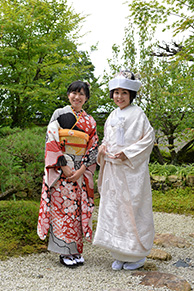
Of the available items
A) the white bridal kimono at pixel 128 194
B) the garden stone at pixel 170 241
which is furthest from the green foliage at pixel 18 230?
the garden stone at pixel 170 241

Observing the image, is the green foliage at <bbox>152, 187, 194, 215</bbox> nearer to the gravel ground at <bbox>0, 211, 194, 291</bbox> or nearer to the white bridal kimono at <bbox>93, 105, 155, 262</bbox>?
the gravel ground at <bbox>0, 211, 194, 291</bbox>

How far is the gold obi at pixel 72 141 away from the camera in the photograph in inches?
138

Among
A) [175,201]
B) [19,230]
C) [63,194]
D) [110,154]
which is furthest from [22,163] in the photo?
[175,201]

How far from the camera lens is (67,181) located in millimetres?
3518

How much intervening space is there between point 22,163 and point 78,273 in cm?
253

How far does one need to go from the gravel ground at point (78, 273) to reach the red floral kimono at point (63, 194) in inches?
9.9

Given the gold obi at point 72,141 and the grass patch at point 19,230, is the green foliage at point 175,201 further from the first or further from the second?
the gold obi at point 72,141

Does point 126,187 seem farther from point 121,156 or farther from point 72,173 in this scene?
point 72,173

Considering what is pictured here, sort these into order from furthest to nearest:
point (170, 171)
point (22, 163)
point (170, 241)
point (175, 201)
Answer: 1. point (170, 171)
2. point (175, 201)
3. point (22, 163)
4. point (170, 241)

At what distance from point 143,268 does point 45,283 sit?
99 centimetres

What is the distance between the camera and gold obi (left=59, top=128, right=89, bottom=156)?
138 inches

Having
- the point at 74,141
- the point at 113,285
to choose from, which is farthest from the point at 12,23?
the point at 113,285

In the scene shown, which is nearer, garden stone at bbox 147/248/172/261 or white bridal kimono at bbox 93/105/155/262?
white bridal kimono at bbox 93/105/155/262

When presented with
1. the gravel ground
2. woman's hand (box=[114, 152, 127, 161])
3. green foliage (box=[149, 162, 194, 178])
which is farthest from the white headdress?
green foliage (box=[149, 162, 194, 178])
